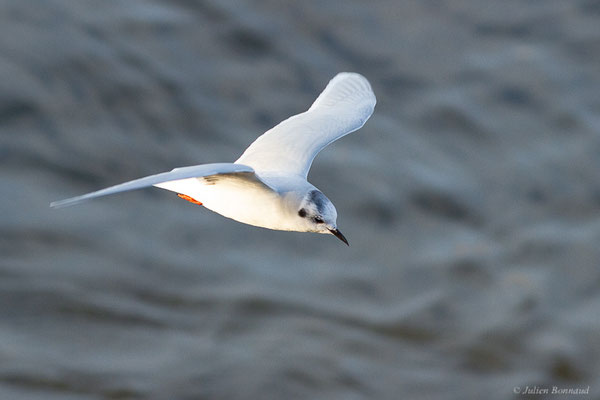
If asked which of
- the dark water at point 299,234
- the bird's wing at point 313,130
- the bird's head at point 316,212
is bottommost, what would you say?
the bird's head at point 316,212

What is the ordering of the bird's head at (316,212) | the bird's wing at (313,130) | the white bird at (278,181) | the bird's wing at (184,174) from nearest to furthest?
the bird's wing at (184,174) < the white bird at (278,181) < the bird's head at (316,212) < the bird's wing at (313,130)

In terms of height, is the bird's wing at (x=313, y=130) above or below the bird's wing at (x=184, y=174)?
above

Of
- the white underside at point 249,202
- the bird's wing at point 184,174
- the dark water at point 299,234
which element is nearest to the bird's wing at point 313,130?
the white underside at point 249,202

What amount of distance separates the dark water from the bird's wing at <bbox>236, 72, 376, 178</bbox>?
3.78 meters

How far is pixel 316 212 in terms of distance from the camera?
6.91 m

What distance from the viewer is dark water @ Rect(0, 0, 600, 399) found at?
1158 cm

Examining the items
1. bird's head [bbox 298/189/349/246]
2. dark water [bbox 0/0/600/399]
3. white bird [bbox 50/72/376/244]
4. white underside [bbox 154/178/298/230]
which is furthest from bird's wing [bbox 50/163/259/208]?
dark water [bbox 0/0/600/399]

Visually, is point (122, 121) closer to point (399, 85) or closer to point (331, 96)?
→ point (399, 85)

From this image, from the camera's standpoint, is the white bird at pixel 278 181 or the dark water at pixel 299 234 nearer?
the white bird at pixel 278 181

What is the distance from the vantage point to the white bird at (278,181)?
668cm

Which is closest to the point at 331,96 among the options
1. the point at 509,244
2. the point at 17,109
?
the point at 509,244

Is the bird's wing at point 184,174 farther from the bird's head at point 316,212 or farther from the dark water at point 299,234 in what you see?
the dark water at point 299,234

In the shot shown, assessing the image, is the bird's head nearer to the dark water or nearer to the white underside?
the white underside

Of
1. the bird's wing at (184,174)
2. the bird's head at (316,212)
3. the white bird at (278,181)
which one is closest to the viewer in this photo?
the bird's wing at (184,174)
